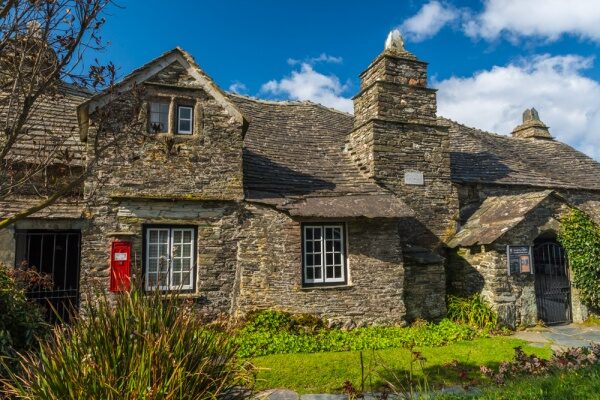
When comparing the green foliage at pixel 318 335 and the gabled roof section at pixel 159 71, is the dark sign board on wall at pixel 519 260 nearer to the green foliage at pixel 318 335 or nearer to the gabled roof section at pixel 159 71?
the green foliage at pixel 318 335

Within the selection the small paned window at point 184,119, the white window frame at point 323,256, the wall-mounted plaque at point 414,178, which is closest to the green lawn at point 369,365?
the white window frame at point 323,256

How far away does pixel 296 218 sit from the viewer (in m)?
10.8

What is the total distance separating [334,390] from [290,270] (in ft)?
14.0

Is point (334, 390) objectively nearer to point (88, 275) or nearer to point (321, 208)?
point (321, 208)

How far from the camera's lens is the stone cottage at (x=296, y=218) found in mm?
10234

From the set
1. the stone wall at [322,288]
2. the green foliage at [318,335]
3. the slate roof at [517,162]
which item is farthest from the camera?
the slate roof at [517,162]

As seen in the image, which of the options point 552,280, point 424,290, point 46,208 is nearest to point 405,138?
point 424,290

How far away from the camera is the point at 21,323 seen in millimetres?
5461

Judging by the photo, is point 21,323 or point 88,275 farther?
point 88,275

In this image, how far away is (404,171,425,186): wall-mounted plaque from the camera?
44.0ft

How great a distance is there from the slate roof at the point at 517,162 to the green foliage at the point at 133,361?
39.9 feet

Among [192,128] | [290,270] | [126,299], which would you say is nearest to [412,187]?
[290,270]

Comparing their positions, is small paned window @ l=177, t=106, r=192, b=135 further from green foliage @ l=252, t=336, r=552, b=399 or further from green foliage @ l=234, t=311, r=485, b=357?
green foliage @ l=252, t=336, r=552, b=399

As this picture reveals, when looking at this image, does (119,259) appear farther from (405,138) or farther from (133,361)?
(405,138)
